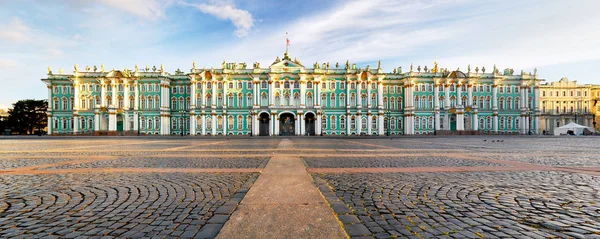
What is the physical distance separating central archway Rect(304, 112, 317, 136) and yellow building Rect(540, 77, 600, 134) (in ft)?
189

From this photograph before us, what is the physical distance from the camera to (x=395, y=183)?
254 inches

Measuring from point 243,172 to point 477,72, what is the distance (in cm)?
6265

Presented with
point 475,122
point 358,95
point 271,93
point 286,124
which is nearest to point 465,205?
point 271,93

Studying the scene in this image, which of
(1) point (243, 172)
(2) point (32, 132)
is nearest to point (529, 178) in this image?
(1) point (243, 172)

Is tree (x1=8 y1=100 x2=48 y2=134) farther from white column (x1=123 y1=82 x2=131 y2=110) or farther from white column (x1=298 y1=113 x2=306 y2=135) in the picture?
white column (x1=298 y1=113 x2=306 y2=135)

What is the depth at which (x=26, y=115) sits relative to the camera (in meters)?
64.0

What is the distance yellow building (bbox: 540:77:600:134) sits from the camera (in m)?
67.0

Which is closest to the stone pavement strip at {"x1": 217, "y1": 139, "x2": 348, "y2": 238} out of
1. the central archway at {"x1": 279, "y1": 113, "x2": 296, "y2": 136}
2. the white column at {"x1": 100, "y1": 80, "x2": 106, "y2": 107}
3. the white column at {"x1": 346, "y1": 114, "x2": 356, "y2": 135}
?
the central archway at {"x1": 279, "y1": 113, "x2": 296, "y2": 136}

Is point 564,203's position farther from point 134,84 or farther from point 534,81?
point 534,81

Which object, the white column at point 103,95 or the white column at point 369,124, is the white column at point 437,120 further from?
the white column at point 103,95

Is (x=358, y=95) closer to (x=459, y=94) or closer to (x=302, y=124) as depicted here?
(x=302, y=124)

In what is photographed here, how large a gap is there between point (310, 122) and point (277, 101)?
7.51 metres

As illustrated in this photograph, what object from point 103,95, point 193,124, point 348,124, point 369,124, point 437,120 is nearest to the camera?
point 193,124

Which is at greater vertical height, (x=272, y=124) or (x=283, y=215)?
(x=272, y=124)
